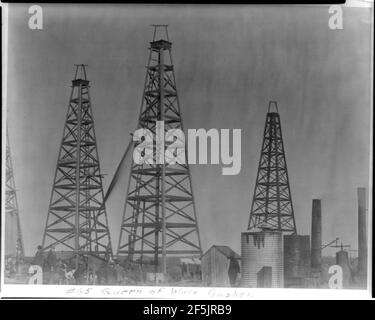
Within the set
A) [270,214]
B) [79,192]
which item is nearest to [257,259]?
[270,214]

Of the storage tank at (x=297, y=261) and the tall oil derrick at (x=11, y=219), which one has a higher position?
the tall oil derrick at (x=11, y=219)

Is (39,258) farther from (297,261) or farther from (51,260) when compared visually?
(297,261)

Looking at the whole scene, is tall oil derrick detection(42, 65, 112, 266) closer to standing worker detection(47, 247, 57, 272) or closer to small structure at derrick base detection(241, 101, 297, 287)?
standing worker detection(47, 247, 57, 272)

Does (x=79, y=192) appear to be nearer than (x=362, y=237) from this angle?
No

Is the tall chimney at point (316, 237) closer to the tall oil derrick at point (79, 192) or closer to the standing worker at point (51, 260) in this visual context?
the tall oil derrick at point (79, 192)

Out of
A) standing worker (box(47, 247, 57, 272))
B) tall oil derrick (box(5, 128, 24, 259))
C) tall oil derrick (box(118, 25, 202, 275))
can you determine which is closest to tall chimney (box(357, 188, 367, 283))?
tall oil derrick (box(118, 25, 202, 275))

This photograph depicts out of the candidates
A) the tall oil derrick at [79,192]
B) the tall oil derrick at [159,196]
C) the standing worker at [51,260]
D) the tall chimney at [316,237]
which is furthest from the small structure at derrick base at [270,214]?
the standing worker at [51,260]
